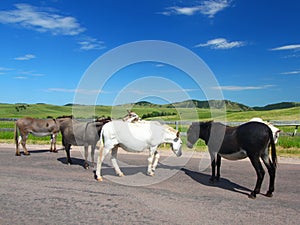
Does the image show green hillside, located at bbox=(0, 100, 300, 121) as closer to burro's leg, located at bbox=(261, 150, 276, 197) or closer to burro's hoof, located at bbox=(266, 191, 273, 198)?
burro's leg, located at bbox=(261, 150, 276, 197)

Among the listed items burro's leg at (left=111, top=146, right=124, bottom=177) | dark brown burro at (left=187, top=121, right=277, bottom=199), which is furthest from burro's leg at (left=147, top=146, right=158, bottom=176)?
dark brown burro at (left=187, top=121, right=277, bottom=199)

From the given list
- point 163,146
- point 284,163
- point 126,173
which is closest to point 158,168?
point 126,173

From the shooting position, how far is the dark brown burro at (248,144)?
255 inches

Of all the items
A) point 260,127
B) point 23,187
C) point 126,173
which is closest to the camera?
→ point 260,127

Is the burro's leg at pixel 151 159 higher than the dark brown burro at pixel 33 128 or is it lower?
lower

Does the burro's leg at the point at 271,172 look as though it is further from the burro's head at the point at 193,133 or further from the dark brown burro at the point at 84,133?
the dark brown burro at the point at 84,133

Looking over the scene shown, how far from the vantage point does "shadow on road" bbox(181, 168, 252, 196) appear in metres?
7.09

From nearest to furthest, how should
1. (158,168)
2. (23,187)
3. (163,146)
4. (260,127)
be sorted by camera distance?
(260,127)
(23,187)
(158,168)
(163,146)

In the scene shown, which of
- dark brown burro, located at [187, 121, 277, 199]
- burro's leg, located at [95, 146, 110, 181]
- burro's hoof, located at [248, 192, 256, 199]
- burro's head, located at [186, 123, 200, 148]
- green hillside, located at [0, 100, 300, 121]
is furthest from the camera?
green hillside, located at [0, 100, 300, 121]

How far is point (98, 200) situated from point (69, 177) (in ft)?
8.64

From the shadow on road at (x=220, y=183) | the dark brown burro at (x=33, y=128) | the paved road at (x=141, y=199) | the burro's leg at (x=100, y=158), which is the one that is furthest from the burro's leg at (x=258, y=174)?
the dark brown burro at (x=33, y=128)

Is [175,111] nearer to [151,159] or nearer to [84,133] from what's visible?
[84,133]

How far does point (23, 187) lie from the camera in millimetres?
7164

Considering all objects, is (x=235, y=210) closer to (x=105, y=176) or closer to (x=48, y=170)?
(x=105, y=176)
